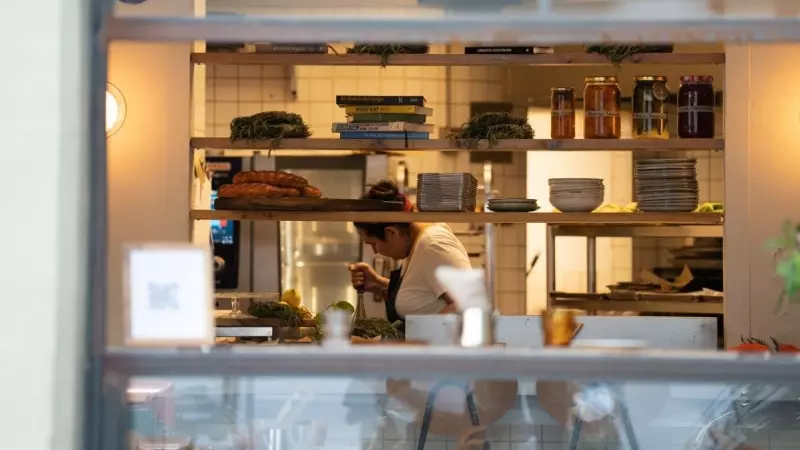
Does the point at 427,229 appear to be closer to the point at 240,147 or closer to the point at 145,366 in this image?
the point at 240,147

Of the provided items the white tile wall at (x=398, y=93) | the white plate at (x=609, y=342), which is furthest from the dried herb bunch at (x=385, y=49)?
the white tile wall at (x=398, y=93)

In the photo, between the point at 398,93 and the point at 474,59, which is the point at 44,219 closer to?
the point at 474,59

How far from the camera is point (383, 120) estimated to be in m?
5.70

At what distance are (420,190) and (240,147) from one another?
93 cm

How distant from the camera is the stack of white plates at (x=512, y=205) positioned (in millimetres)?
5766

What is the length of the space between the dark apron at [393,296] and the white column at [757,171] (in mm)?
1700

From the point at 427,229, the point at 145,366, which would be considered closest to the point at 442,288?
the point at 427,229

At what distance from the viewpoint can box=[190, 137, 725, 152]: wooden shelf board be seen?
561 cm

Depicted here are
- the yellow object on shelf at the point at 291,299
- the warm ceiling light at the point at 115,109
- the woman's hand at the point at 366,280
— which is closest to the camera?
the warm ceiling light at the point at 115,109

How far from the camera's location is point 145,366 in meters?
2.26

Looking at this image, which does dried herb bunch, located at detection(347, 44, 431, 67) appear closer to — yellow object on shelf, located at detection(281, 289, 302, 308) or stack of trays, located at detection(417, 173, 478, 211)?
stack of trays, located at detection(417, 173, 478, 211)

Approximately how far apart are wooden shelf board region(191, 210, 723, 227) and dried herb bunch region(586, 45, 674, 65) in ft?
2.51

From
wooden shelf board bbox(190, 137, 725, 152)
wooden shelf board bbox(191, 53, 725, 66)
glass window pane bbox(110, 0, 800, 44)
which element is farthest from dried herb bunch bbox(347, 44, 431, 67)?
glass window pane bbox(110, 0, 800, 44)

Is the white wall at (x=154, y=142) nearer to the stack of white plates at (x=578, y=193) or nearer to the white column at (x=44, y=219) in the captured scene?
the stack of white plates at (x=578, y=193)
